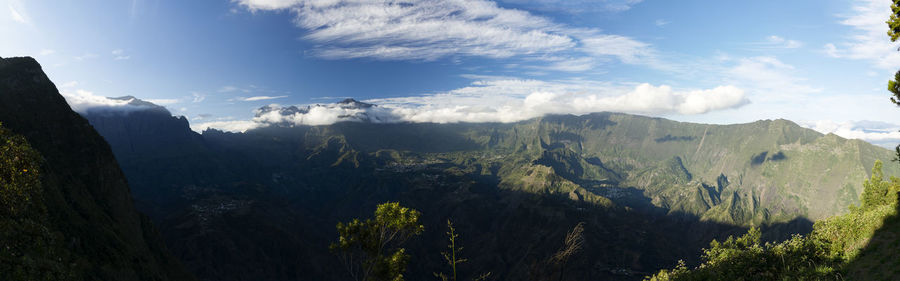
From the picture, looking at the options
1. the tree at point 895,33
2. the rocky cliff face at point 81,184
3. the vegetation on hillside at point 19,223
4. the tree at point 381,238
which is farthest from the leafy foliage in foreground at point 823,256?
the rocky cliff face at point 81,184

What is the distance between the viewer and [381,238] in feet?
80.0

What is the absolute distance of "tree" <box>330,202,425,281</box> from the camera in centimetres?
2350

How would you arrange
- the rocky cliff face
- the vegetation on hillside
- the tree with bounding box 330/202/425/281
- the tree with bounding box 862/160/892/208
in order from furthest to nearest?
the rocky cliff face
the tree with bounding box 862/160/892/208
the tree with bounding box 330/202/425/281
the vegetation on hillside

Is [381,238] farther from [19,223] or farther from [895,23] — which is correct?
[895,23]

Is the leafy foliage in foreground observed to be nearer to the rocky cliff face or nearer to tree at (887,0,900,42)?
tree at (887,0,900,42)

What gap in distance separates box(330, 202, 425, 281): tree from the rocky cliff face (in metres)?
57.7

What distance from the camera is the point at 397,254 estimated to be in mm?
24266

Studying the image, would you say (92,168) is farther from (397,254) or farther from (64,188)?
(397,254)

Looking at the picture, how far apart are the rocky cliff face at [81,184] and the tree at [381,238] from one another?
2271 inches

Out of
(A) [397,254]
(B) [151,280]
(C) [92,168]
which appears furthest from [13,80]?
(A) [397,254]

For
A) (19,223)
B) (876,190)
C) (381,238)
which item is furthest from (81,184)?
(876,190)

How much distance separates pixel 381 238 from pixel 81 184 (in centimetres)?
10733

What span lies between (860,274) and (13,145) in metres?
58.7

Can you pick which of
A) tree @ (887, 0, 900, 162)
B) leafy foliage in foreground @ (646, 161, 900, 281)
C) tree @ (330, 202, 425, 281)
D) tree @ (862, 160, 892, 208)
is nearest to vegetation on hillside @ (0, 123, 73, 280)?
tree @ (330, 202, 425, 281)
